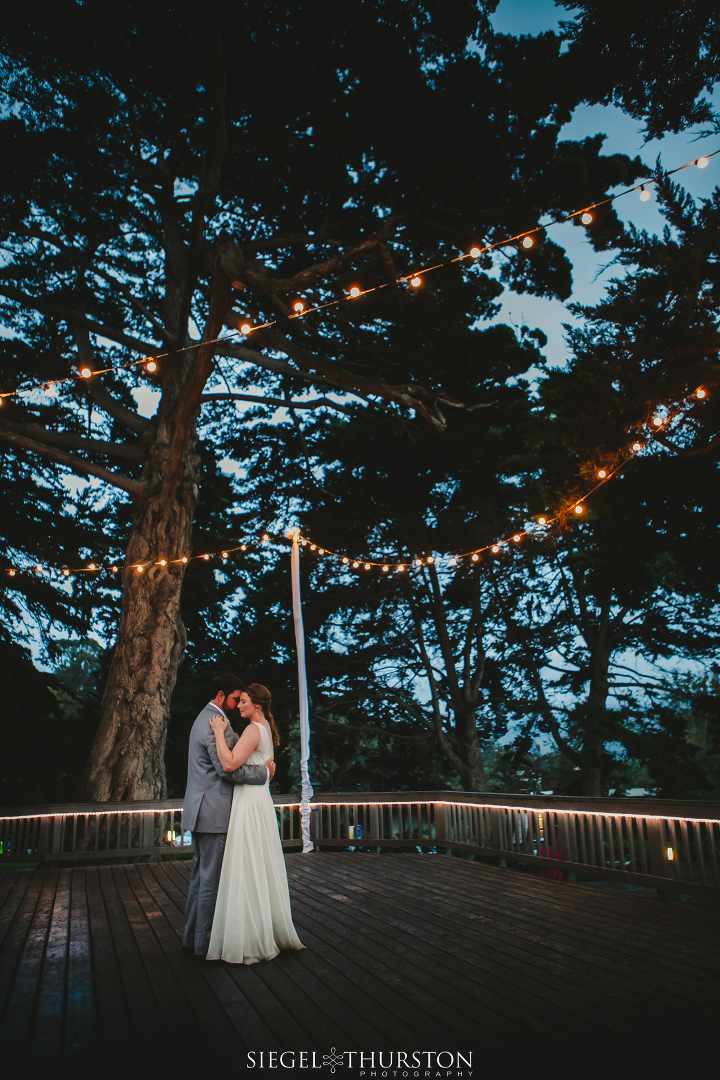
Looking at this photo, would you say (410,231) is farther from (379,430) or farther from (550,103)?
(379,430)

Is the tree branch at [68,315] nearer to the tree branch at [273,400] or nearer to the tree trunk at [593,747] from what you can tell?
the tree branch at [273,400]

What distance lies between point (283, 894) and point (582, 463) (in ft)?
15.1

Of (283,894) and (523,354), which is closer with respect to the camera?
(283,894)

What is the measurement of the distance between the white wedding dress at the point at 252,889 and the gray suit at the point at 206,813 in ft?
0.25

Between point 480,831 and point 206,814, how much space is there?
4.96 metres

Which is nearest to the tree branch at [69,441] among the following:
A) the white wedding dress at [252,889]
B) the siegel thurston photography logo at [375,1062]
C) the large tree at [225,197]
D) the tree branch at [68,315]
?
the large tree at [225,197]

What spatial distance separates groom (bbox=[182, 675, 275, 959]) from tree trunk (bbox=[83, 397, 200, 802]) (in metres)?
5.55

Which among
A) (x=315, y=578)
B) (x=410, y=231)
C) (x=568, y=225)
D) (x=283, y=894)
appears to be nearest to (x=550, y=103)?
(x=568, y=225)

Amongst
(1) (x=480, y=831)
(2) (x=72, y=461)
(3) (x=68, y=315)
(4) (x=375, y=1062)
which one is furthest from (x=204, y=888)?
(3) (x=68, y=315)

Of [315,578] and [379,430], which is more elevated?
[379,430]

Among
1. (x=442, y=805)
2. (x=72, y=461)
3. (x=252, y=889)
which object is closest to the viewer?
(x=252, y=889)

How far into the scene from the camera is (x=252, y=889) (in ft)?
13.1

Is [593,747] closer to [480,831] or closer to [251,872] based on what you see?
[480,831]

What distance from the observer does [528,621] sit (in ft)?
55.2
